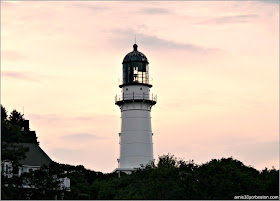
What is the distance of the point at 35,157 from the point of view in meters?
83.1

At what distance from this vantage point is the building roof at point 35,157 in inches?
3214

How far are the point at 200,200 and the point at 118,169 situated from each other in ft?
100

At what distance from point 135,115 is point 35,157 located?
1934 cm

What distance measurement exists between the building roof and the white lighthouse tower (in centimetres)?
1579

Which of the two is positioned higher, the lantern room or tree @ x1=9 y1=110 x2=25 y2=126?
the lantern room

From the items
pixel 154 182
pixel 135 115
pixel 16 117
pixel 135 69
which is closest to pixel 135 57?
pixel 135 69

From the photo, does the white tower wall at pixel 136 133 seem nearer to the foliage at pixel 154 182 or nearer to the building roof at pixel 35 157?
the foliage at pixel 154 182

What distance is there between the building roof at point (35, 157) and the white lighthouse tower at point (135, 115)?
15.8 metres

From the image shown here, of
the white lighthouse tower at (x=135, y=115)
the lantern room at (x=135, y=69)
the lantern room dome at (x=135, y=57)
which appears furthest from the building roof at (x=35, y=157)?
the lantern room dome at (x=135, y=57)

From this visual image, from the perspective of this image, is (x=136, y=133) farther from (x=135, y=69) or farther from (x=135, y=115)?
(x=135, y=69)

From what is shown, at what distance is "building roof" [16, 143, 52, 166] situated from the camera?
268ft

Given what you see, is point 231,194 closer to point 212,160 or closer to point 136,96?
point 212,160

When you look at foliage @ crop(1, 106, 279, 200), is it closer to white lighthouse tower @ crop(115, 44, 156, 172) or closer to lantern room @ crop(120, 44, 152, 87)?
white lighthouse tower @ crop(115, 44, 156, 172)

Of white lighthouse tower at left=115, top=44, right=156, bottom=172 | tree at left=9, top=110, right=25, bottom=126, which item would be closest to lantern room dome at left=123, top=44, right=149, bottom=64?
white lighthouse tower at left=115, top=44, right=156, bottom=172
